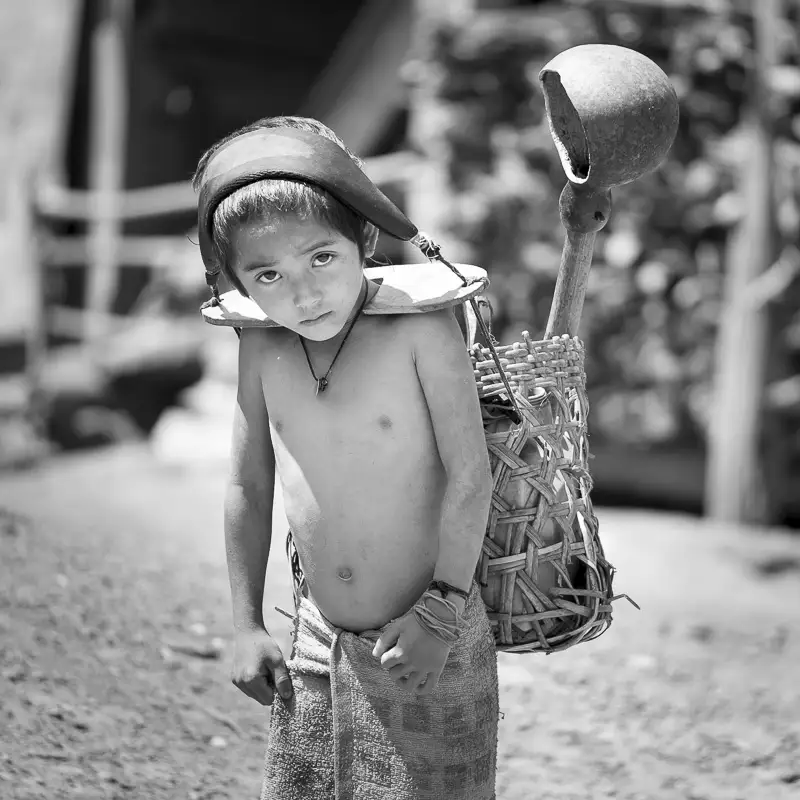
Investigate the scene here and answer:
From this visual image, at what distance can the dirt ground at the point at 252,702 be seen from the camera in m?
2.31

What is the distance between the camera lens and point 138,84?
28.1 feet

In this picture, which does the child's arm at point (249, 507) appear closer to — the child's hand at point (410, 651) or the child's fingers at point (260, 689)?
the child's fingers at point (260, 689)

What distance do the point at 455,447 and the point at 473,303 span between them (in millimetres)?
265

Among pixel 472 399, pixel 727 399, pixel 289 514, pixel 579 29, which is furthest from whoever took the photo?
pixel 579 29

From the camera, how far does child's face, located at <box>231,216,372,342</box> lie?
5.24ft

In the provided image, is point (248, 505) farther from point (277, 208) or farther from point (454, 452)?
point (277, 208)

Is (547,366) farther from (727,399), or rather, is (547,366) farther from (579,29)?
(579,29)

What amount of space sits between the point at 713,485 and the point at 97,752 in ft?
10.3

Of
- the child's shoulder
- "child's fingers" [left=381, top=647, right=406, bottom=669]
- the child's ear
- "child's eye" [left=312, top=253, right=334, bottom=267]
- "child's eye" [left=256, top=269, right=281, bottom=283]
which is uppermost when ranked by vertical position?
the child's ear

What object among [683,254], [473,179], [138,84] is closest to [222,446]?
[473,179]

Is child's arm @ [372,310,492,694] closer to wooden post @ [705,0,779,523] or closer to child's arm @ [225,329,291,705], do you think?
child's arm @ [225,329,291,705]

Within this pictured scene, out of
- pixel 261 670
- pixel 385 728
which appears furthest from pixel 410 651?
pixel 261 670

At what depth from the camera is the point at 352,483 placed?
5.63 ft

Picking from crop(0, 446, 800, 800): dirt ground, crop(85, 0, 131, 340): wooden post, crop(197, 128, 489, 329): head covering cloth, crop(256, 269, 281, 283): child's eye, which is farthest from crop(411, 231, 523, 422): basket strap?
crop(85, 0, 131, 340): wooden post
